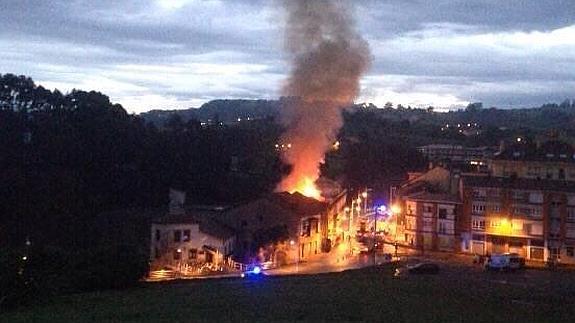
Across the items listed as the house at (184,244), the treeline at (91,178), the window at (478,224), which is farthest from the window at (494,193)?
the treeline at (91,178)

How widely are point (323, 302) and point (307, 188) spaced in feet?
125

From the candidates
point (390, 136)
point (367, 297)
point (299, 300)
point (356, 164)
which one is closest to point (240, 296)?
point (299, 300)

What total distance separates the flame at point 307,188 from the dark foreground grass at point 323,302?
90.7 feet

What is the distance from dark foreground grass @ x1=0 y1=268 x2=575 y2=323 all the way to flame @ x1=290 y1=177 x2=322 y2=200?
27.6 metres

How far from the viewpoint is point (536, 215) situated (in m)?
48.8

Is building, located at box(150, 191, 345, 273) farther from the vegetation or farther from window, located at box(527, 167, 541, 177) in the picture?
window, located at box(527, 167, 541, 177)

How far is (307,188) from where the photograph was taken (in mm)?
63312

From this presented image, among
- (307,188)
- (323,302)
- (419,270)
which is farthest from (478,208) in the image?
(323,302)

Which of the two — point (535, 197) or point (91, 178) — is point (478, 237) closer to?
point (535, 197)

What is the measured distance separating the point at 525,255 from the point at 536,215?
7.76 feet

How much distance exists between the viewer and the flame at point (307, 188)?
204 feet

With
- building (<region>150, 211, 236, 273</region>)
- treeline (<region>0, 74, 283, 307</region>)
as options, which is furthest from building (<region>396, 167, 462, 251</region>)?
treeline (<region>0, 74, 283, 307</region>)

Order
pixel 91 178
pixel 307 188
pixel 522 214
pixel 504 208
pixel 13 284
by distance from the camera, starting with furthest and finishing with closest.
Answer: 1. pixel 91 178
2. pixel 307 188
3. pixel 504 208
4. pixel 522 214
5. pixel 13 284

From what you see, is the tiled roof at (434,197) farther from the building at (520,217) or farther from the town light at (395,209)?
the town light at (395,209)
